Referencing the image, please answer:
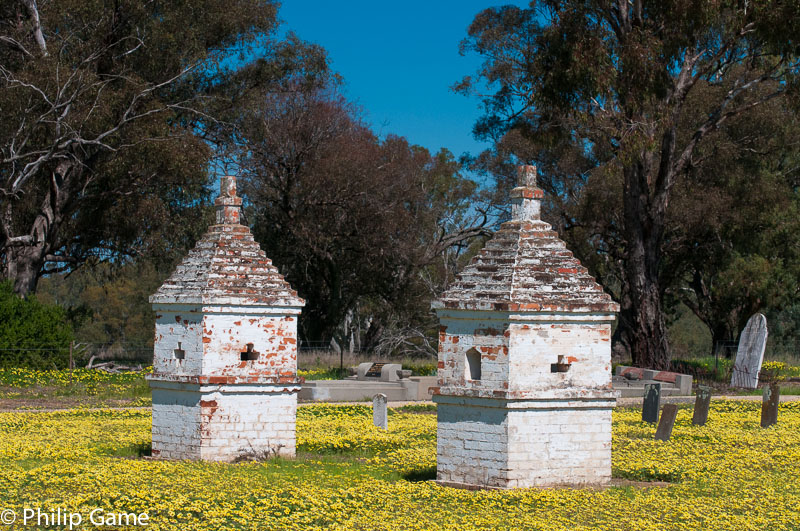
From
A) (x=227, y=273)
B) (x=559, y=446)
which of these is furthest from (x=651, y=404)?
(x=227, y=273)

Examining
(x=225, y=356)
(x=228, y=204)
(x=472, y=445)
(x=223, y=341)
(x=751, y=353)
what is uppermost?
(x=228, y=204)

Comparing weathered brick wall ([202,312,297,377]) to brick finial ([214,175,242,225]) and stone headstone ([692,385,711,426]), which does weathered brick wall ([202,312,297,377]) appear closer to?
brick finial ([214,175,242,225])

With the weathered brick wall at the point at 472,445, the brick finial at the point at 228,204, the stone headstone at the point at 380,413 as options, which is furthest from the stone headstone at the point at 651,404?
the brick finial at the point at 228,204

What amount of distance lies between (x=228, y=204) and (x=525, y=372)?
5.68m

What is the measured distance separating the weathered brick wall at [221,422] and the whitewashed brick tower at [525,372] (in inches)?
123

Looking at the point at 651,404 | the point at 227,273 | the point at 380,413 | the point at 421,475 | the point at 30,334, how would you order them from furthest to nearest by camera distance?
the point at 30,334 → the point at 651,404 → the point at 380,413 → the point at 227,273 → the point at 421,475

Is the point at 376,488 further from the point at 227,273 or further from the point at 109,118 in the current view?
the point at 109,118

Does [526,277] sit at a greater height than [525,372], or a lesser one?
greater

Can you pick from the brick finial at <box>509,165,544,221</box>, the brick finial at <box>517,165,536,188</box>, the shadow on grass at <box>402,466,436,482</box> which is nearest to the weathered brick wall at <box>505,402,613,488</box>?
the shadow on grass at <box>402,466,436,482</box>

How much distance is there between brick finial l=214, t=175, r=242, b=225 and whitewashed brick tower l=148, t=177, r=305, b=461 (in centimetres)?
8

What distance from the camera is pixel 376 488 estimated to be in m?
11.8

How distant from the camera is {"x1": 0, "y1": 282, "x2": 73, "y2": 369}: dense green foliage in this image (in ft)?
94.9

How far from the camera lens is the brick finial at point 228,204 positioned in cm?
1499

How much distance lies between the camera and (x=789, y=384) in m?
30.0
